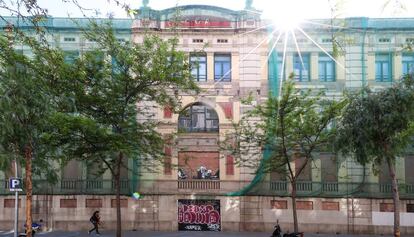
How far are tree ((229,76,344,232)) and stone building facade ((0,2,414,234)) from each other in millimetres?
2963

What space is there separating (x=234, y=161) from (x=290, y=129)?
234 inches

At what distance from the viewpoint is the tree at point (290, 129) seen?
2498 cm

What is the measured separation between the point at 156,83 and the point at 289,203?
36.2 feet

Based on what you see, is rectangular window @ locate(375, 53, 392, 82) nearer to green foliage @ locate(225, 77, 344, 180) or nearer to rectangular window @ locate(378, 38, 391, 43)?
rectangular window @ locate(378, 38, 391, 43)

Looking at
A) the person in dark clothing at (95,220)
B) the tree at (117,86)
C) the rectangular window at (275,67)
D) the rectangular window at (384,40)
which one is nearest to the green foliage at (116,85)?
the tree at (117,86)

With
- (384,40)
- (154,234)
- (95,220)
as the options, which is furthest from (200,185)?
(384,40)

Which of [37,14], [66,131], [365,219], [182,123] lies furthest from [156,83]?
[37,14]

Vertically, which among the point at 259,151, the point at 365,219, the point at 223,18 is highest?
the point at 223,18

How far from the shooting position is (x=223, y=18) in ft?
104

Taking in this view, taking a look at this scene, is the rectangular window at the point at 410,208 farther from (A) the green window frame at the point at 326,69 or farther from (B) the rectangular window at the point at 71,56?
(B) the rectangular window at the point at 71,56

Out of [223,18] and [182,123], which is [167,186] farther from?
[223,18]

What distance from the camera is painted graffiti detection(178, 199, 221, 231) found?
30.5 metres

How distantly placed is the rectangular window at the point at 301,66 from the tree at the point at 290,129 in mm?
3648

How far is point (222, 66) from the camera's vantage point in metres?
31.6
